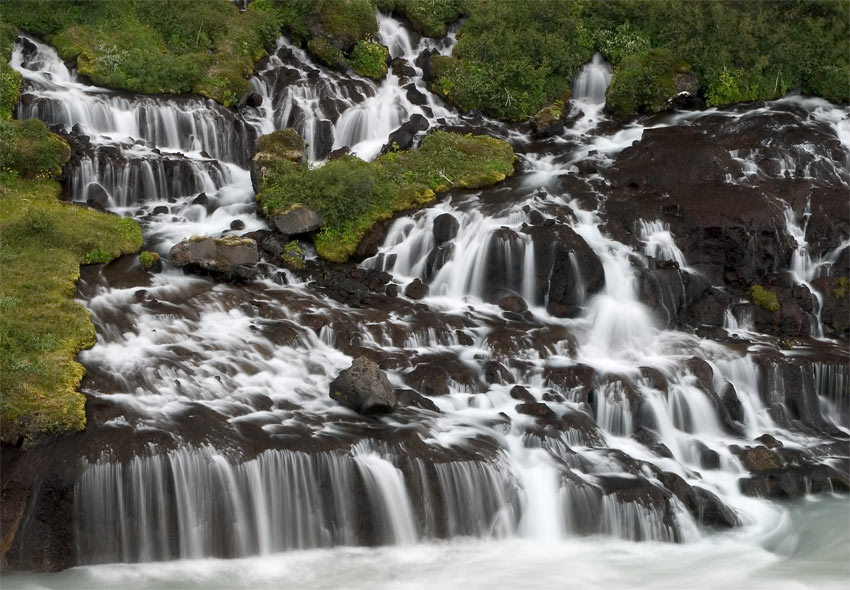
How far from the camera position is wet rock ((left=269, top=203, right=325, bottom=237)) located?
66.3 feet

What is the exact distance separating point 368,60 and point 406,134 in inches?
204

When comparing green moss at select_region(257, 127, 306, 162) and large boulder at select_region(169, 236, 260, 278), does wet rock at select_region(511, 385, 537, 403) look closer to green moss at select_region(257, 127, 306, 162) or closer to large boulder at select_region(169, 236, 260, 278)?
large boulder at select_region(169, 236, 260, 278)

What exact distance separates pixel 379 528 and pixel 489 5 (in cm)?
2357

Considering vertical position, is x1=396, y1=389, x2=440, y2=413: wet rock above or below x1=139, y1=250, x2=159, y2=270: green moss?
below

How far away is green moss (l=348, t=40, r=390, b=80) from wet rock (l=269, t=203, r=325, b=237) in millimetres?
9690

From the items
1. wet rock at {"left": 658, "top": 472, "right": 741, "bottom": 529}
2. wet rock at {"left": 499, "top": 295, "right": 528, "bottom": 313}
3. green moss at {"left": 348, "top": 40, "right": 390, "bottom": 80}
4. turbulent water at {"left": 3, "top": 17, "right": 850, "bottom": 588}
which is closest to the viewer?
turbulent water at {"left": 3, "top": 17, "right": 850, "bottom": 588}

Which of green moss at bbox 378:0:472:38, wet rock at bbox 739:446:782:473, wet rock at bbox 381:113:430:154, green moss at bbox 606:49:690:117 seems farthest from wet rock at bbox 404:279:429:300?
green moss at bbox 378:0:472:38

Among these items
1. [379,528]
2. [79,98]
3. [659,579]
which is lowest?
[659,579]

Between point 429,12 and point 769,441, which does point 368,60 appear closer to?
point 429,12

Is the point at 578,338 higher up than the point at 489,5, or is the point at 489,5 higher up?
the point at 489,5

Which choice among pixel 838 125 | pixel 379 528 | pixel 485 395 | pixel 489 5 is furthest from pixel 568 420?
pixel 489 5

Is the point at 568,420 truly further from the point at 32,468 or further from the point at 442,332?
the point at 32,468

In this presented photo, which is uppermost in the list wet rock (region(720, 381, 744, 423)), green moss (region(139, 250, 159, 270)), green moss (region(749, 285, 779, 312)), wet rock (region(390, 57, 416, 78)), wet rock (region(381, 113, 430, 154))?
wet rock (region(390, 57, 416, 78))

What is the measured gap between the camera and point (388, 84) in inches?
1122
